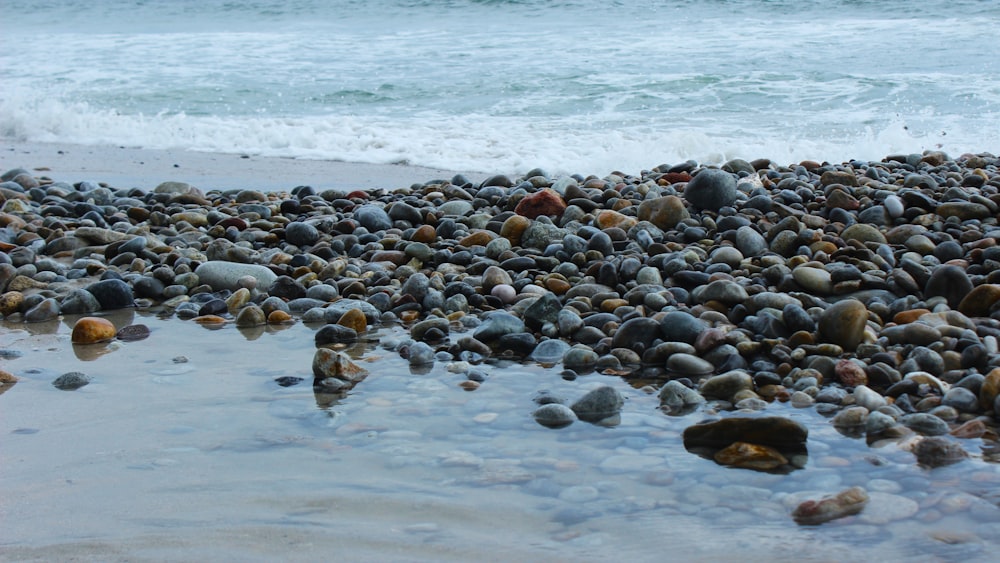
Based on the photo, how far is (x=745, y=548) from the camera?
1.77 m

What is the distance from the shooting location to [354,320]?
130 inches

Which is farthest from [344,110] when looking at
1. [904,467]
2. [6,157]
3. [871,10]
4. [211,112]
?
[871,10]

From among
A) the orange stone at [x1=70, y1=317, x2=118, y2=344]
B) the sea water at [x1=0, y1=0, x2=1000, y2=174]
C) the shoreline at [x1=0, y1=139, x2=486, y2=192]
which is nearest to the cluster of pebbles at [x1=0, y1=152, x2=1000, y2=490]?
the orange stone at [x1=70, y1=317, x2=118, y2=344]

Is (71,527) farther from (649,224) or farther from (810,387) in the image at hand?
(649,224)

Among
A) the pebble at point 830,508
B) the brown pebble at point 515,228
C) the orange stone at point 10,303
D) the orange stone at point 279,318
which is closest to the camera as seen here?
the pebble at point 830,508

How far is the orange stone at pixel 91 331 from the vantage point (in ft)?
10.4

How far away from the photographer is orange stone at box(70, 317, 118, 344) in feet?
10.4

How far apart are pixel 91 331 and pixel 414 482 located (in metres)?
1.71

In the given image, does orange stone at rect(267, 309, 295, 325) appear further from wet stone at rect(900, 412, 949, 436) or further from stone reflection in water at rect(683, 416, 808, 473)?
wet stone at rect(900, 412, 949, 436)

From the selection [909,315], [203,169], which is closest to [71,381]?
[909,315]

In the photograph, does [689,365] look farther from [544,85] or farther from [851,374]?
[544,85]

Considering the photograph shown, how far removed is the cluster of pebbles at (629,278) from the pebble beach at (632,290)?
0.03 feet

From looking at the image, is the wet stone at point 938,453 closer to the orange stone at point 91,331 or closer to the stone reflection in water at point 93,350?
the stone reflection in water at point 93,350

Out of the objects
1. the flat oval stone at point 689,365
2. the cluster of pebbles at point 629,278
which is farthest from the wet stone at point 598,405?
the flat oval stone at point 689,365
